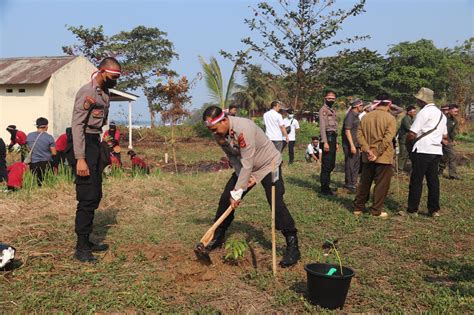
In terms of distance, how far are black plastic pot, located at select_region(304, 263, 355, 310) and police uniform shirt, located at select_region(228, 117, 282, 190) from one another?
1100 millimetres

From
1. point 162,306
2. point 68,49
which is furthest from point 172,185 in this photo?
point 68,49

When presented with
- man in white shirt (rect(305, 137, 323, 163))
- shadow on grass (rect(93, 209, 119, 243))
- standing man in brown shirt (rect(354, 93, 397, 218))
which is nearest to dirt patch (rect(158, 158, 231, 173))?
man in white shirt (rect(305, 137, 323, 163))

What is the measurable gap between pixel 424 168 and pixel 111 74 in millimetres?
4688

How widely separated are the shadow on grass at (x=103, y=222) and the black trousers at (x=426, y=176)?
4.50 meters

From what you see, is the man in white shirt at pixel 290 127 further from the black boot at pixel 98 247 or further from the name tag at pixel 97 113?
the name tag at pixel 97 113

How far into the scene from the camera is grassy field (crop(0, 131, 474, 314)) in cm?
346

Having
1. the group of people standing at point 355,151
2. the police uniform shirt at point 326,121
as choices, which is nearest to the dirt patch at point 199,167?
the group of people standing at point 355,151

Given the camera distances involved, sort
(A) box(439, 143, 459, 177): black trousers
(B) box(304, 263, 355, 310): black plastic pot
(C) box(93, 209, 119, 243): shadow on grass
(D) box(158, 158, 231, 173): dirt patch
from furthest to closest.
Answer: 1. (D) box(158, 158, 231, 173): dirt patch
2. (A) box(439, 143, 459, 177): black trousers
3. (C) box(93, 209, 119, 243): shadow on grass
4. (B) box(304, 263, 355, 310): black plastic pot

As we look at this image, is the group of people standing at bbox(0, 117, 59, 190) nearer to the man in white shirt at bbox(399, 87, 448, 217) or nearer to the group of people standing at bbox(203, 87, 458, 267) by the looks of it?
the group of people standing at bbox(203, 87, 458, 267)

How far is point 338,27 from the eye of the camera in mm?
13492

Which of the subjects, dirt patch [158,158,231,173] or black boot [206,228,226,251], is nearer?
black boot [206,228,226,251]

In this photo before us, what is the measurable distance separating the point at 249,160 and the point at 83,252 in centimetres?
196

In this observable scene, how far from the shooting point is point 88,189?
4.32 m

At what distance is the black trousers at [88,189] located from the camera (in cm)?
431
